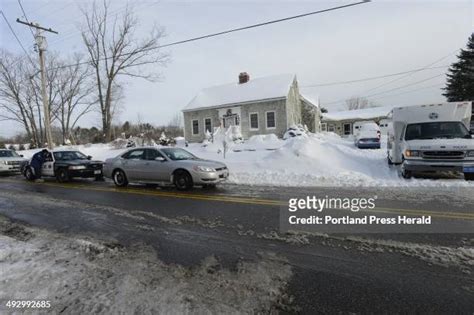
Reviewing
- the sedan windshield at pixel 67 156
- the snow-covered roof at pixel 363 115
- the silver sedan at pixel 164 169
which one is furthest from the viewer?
the snow-covered roof at pixel 363 115

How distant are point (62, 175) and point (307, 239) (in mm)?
12724

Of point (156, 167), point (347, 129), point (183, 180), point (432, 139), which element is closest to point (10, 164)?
point (156, 167)

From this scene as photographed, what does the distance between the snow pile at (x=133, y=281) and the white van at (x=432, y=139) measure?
8.12 m

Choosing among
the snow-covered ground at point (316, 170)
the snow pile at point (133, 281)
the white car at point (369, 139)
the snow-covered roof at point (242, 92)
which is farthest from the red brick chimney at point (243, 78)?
the snow pile at point (133, 281)

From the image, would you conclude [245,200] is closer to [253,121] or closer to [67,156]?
[67,156]

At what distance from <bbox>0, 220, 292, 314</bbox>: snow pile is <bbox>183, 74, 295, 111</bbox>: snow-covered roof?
25.8m

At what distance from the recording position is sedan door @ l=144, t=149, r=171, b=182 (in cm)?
1081

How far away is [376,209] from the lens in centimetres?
692

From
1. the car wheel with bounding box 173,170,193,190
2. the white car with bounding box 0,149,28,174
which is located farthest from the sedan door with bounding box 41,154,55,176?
the car wheel with bounding box 173,170,193,190

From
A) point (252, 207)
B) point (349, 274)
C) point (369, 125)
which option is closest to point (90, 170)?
point (252, 207)

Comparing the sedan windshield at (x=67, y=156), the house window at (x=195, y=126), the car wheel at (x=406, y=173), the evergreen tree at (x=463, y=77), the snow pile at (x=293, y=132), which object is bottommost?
the car wheel at (x=406, y=173)

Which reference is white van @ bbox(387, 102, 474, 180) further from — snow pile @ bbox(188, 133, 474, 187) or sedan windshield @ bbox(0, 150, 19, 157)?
sedan windshield @ bbox(0, 150, 19, 157)

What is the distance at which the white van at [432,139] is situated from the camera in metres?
9.95

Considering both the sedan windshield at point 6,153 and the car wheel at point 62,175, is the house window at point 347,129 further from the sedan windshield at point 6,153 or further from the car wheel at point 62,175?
the car wheel at point 62,175
